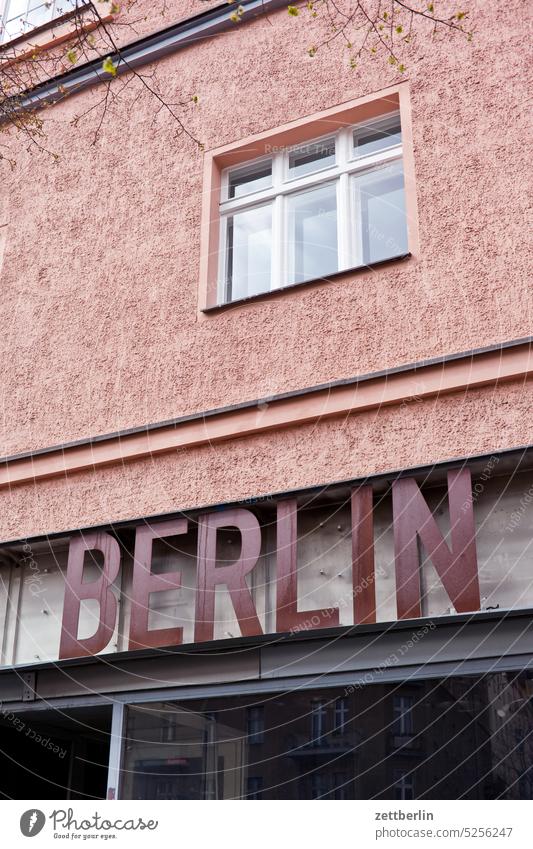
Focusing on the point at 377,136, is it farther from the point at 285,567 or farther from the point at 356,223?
the point at 285,567

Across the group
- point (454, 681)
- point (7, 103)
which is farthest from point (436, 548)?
point (7, 103)

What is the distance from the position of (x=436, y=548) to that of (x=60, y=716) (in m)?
3.02

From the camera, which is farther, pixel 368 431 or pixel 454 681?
pixel 368 431

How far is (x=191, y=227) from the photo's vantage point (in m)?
7.75

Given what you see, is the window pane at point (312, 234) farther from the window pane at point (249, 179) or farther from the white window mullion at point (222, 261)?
the white window mullion at point (222, 261)

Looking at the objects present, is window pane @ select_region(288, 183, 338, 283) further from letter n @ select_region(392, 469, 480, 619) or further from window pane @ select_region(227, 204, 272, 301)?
letter n @ select_region(392, 469, 480, 619)

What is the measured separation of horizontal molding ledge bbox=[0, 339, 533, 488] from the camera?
5941mm

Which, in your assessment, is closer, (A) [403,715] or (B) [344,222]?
(A) [403,715]

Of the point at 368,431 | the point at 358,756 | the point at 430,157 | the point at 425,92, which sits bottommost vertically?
the point at 358,756

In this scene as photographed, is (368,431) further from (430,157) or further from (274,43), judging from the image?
(274,43)

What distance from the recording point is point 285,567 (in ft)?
20.2

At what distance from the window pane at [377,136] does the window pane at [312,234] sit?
38cm

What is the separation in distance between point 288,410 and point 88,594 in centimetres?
193

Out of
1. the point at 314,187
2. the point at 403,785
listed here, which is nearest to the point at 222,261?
the point at 314,187
